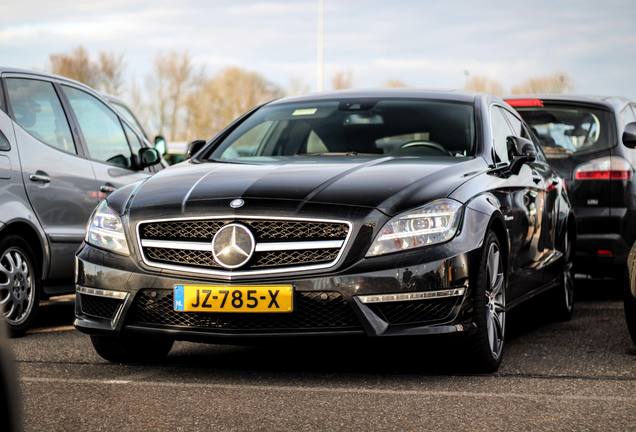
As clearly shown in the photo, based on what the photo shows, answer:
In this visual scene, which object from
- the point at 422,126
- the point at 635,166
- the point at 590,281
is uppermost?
the point at 422,126

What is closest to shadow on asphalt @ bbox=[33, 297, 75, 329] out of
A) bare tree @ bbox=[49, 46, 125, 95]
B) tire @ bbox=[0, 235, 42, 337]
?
tire @ bbox=[0, 235, 42, 337]

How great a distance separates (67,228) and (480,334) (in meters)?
3.78

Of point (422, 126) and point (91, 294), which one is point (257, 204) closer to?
point (91, 294)

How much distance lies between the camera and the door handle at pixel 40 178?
845 cm

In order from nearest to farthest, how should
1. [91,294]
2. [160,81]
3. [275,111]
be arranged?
1. [91,294]
2. [275,111]
3. [160,81]

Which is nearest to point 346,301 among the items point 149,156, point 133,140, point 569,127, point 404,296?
point 404,296

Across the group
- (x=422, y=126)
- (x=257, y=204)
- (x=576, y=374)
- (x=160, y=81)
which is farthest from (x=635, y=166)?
(x=160, y=81)

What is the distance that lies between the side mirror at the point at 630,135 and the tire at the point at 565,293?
84cm

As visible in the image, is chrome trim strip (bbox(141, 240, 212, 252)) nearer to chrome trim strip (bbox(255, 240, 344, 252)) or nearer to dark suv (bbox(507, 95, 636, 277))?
chrome trim strip (bbox(255, 240, 344, 252))

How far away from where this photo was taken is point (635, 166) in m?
10.7

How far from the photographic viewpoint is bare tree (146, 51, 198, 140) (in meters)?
63.8

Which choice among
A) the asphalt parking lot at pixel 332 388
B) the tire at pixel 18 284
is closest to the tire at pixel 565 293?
the asphalt parking lot at pixel 332 388

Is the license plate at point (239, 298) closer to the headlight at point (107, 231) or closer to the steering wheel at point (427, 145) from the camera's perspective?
the headlight at point (107, 231)

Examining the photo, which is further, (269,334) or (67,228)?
(67,228)
